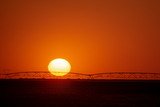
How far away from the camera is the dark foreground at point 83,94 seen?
1733 centimetres

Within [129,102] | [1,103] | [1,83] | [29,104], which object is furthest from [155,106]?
[1,83]

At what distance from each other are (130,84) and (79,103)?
6978mm

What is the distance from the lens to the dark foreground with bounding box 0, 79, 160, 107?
17328mm

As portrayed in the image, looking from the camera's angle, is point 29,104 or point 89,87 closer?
point 29,104

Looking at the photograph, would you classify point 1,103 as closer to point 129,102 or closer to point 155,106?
point 129,102

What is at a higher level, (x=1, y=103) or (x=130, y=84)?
(x=130, y=84)

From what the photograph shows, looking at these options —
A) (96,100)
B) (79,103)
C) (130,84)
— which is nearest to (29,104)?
(79,103)

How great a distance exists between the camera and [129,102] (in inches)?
690

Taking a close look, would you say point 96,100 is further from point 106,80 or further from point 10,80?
point 10,80

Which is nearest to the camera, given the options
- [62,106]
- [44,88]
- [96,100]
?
[62,106]

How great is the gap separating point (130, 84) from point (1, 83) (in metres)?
11.9

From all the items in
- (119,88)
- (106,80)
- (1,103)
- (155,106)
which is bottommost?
(155,106)

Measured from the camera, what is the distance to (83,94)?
19250mm

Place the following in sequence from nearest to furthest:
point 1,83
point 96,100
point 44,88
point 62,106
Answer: point 62,106 < point 96,100 < point 44,88 < point 1,83
